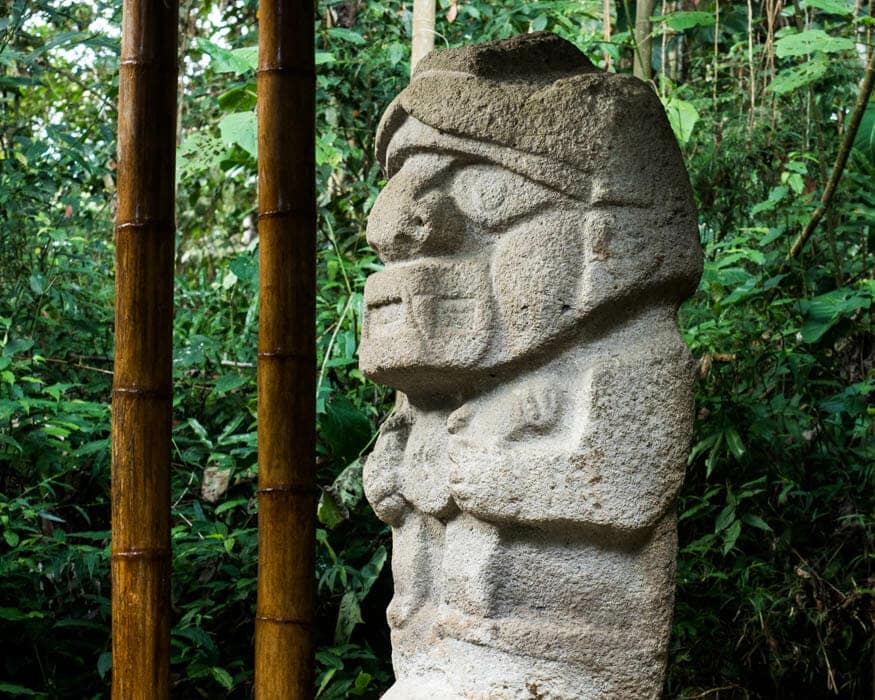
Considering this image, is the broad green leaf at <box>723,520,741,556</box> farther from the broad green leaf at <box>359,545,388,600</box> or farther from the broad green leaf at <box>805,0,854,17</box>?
the broad green leaf at <box>805,0,854,17</box>

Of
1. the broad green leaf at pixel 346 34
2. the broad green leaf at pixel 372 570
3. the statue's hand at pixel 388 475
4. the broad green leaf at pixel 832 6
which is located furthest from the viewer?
the broad green leaf at pixel 346 34

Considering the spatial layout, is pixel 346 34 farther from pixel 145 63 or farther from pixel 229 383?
pixel 145 63

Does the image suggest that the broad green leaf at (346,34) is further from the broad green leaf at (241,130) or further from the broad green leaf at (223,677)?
the broad green leaf at (223,677)

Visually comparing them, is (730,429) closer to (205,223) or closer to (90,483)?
(90,483)

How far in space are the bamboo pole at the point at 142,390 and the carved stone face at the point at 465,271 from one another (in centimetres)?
47

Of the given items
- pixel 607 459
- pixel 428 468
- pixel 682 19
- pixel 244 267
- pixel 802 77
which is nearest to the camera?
pixel 607 459

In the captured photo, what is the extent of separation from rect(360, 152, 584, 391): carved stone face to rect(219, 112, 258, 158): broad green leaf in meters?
1.17

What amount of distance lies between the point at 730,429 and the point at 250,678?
158cm

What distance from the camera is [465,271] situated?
2.04 metres

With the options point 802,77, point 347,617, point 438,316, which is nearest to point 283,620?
point 438,316

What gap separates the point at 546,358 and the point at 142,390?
842 millimetres

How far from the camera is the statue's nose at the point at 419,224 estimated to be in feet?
6.76

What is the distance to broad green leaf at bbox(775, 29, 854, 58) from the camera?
304cm

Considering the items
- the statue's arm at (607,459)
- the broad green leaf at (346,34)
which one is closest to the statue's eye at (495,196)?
the statue's arm at (607,459)
